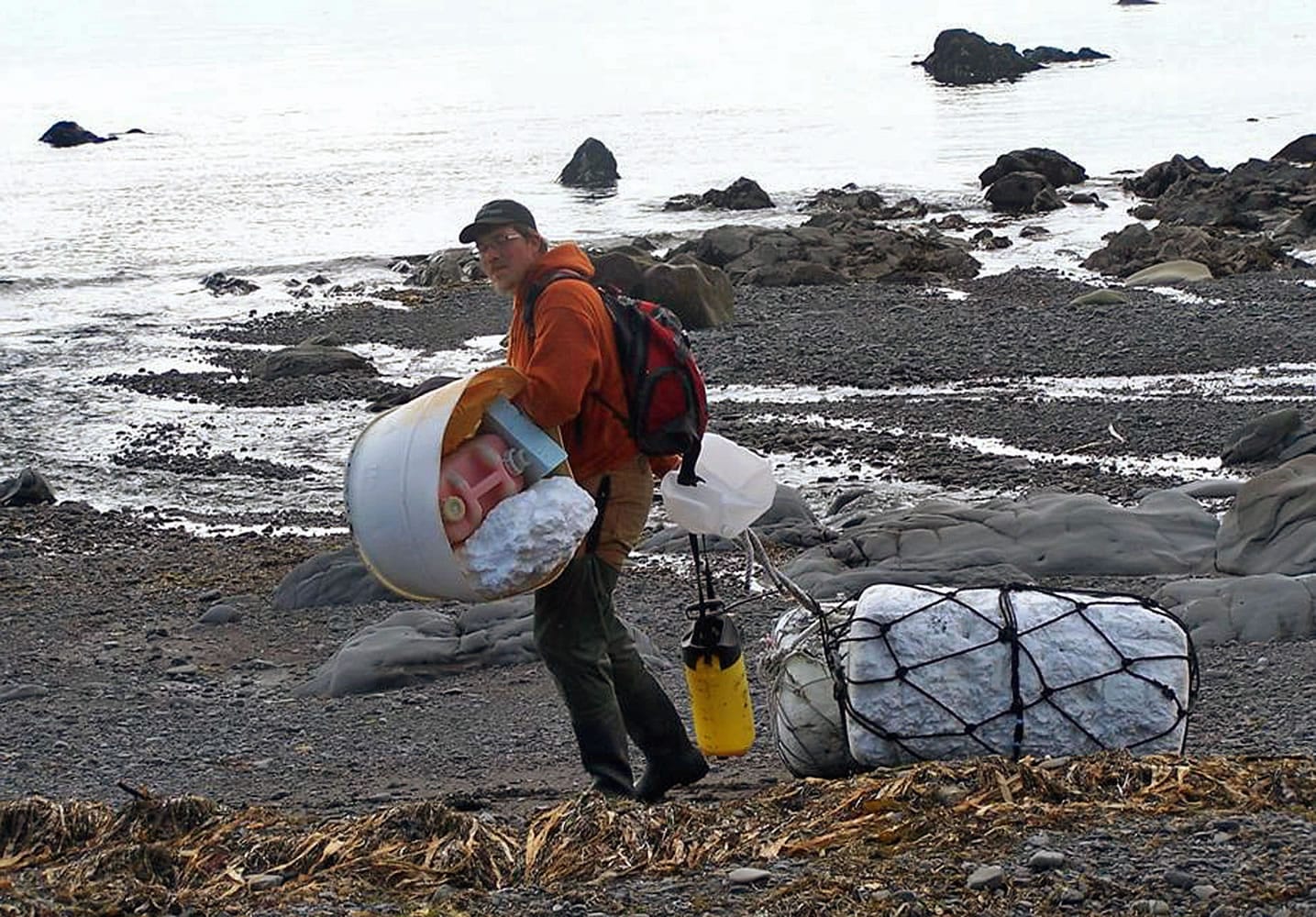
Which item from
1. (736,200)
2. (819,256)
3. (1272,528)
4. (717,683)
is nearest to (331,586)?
(717,683)

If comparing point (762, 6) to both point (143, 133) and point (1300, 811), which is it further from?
point (1300, 811)

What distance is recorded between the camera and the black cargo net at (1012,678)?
17.4 feet

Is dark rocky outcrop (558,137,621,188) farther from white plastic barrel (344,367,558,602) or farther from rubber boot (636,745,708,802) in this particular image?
white plastic barrel (344,367,558,602)

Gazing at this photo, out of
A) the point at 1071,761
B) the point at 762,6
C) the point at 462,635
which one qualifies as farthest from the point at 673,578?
the point at 762,6

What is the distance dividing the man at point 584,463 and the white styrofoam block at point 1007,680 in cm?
79

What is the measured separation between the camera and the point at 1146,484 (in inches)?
486

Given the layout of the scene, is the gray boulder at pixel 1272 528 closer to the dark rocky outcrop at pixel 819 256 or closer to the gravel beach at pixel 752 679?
the gravel beach at pixel 752 679

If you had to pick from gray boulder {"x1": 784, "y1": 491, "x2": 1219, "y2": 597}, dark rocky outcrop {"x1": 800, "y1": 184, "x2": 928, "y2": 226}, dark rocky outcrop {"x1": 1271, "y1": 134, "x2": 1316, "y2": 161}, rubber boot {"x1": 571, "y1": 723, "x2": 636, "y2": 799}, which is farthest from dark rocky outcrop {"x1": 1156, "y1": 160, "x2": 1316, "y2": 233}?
rubber boot {"x1": 571, "y1": 723, "x2": 636, "y2": 799}

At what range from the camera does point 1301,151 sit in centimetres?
3938

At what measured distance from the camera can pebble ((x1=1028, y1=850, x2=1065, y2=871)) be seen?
13.5 ft

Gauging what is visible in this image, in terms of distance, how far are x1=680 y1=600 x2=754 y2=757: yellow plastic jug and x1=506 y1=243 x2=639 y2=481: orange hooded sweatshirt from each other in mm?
639

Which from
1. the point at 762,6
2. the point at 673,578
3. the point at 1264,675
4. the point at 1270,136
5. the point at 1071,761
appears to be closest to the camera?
the point at 1071,761

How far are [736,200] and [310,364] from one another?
72.2 feet

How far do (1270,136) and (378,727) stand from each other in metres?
48.6
